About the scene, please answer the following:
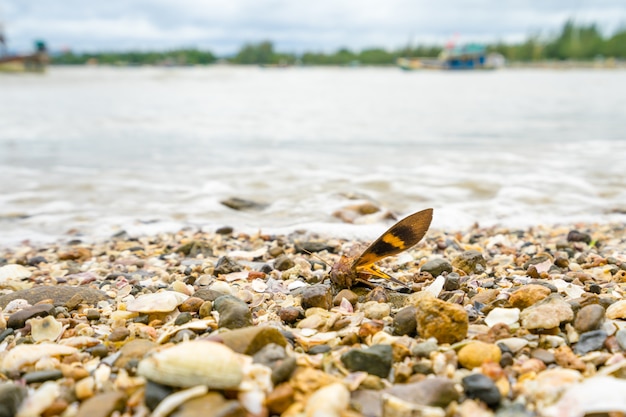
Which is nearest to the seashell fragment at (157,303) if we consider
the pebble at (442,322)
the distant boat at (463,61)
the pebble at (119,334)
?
the pebble at (119,334)

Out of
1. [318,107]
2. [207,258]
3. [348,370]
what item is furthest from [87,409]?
[318,107]

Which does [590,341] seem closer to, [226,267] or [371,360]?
[371,360]

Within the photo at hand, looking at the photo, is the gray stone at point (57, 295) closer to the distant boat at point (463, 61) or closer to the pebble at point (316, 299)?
the pebble at point (316, 299)

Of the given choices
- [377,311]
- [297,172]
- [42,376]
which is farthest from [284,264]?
[297,172]

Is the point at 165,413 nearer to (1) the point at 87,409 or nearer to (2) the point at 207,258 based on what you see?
(1) the point at 87,409

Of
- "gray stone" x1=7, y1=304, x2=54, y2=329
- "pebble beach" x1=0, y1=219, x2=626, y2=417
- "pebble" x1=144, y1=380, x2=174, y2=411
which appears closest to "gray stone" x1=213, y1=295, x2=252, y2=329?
"pebble beach" x1=0, y1=219, x2=626, y2=417

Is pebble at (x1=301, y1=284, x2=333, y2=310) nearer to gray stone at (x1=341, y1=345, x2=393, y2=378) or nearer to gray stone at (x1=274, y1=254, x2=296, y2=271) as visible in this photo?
gray stone at (x1=341, y1=345, x2=393, y2=378)
